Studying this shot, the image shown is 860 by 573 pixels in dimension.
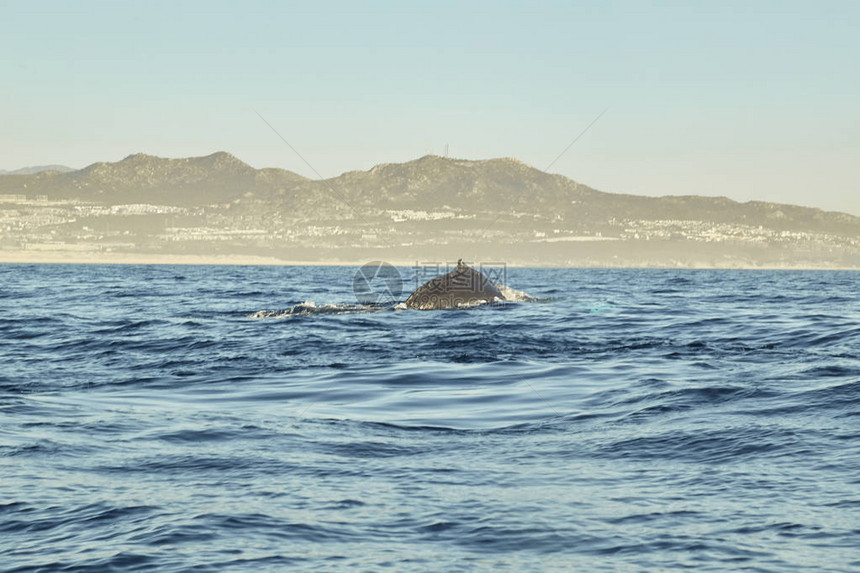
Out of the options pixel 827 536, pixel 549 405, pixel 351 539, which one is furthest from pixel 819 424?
pixel 351 539

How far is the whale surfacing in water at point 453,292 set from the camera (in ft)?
95.2

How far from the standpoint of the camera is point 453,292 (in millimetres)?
29094

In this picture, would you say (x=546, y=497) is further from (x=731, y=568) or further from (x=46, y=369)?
(x=46, y=369)

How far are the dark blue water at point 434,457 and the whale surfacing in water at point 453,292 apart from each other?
29.7 feet

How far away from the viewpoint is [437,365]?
669 inches

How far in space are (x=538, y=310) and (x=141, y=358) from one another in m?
13.9
